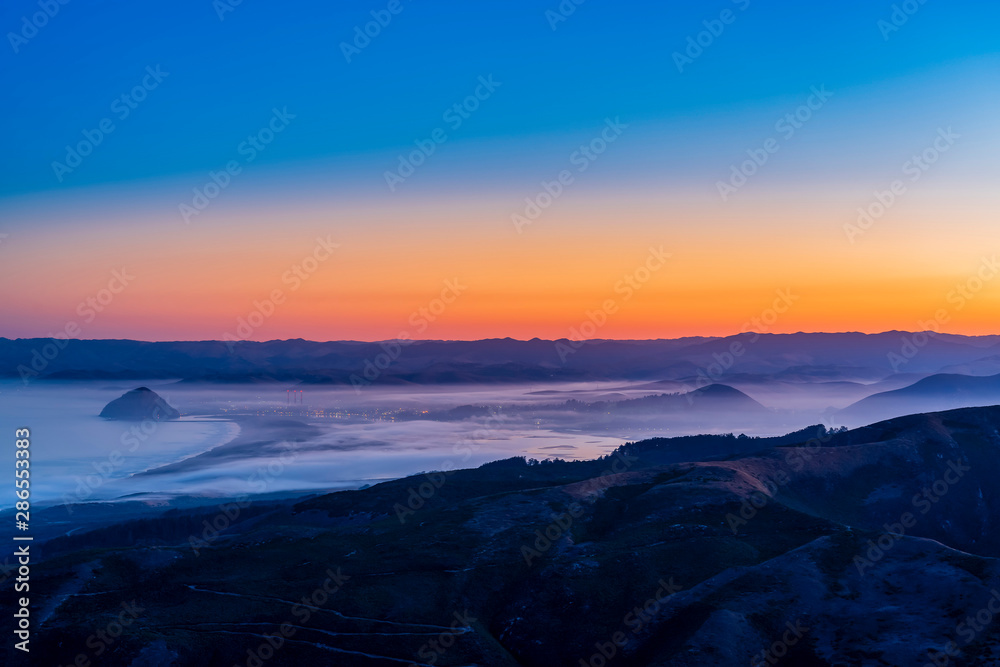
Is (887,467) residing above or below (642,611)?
above

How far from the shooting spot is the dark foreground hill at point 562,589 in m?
73.2

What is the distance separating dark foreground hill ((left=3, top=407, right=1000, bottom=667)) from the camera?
73.2 meters

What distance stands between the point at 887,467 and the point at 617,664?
87905 mm

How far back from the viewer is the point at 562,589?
86688 millimetres

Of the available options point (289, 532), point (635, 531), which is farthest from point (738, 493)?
point (289, 532)

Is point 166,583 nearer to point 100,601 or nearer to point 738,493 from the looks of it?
point 100,601

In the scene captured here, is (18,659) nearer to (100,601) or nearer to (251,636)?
(100,601)

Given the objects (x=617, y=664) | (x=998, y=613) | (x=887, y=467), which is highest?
(x=887, y=467)

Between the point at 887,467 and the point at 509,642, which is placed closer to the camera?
the point at 509,642

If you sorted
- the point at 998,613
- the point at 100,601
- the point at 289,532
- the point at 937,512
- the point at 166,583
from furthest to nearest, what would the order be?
the point at 937,512 → the point at 289,532 → the point at 166,583 → the point at 100,601 → the point at 998,613

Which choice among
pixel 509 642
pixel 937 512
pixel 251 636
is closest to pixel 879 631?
pixel 509 642

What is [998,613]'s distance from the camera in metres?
70.6

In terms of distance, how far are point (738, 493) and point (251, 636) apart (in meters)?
69.7

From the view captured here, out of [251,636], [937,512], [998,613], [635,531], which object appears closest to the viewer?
[998,613]
